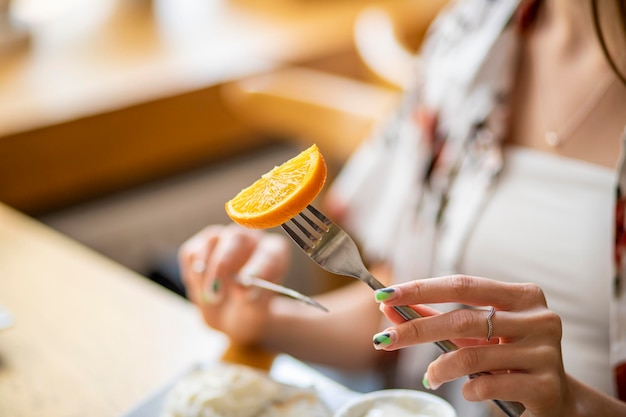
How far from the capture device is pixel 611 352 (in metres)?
0.79

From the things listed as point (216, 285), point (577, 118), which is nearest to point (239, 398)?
point (216, 285)

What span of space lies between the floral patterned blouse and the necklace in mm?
64

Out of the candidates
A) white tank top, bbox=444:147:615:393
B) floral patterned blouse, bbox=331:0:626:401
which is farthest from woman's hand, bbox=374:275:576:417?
floral patterned blouse, bbox=331:0:626:401

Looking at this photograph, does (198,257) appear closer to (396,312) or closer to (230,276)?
(230,276)

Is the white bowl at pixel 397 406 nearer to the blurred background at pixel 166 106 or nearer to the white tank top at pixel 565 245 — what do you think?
the white tank top at pixel 565 245


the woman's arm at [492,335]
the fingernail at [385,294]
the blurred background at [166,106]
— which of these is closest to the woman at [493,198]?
the woman's arm at [492,335]

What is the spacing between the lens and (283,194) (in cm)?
51

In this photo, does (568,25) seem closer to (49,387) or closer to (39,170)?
(49,387)

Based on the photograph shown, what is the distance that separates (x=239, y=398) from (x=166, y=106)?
129 centimetres

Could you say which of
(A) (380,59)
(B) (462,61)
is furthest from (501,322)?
(A) (380,59)

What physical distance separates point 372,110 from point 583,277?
660mm

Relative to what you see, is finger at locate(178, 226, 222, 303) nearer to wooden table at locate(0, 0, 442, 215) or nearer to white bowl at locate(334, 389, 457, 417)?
white bowl at locate(334, 389, 457, 417)

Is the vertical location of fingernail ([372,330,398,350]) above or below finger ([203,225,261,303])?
above

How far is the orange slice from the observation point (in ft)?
1.65
